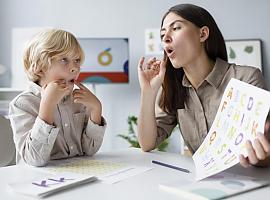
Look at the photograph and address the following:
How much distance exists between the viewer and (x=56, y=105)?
111cm

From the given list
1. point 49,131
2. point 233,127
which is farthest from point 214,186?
point 49,131

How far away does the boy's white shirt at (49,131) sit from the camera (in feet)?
3.31

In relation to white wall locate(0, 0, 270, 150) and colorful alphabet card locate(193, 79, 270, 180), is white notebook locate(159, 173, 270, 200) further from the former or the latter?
white wall locate(0, 0, 270, 150)

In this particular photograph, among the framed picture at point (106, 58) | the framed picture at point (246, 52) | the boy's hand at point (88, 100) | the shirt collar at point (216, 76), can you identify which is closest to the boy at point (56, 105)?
the boy's hand at point (88, 100)

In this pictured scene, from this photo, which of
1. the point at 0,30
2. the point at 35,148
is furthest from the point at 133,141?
the point at 35,148

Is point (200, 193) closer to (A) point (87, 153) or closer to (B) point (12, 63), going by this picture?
(A) point (87, 153)

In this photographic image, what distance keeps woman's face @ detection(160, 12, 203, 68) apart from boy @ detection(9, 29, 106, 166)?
0.28 m

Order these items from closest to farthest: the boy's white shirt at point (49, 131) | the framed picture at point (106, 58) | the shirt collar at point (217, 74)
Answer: the boy's white shirt at point (49, 131) → the shirt collar at point (217, 74) → the framed picture at point (106, 58)

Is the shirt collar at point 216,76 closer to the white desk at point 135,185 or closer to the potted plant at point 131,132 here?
the white desk at point 135,185

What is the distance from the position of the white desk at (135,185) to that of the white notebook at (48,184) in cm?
1

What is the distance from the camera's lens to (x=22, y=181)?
84cm

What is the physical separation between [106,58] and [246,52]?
1176 mm

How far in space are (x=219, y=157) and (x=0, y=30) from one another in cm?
288

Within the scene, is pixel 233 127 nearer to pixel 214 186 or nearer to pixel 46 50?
pixel 214 186
